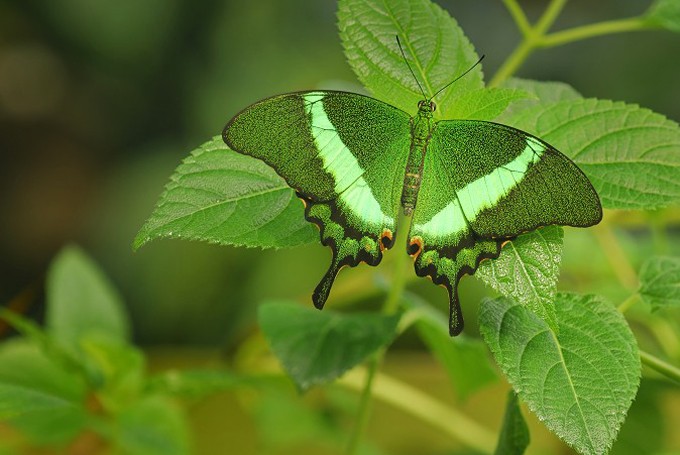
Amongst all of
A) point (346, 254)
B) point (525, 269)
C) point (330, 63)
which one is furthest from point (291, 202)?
point (330, 63)

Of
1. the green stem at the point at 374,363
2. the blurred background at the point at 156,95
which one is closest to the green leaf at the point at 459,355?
the green stem at the point at 374,363

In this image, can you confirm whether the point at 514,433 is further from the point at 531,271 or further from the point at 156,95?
the point at 156,95

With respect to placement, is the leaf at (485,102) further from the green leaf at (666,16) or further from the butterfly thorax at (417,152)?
the green leaf at (666,16)

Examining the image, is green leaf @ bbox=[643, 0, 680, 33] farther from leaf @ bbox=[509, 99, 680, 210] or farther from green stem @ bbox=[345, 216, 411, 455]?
green stem @ bbox=[345, 216, 411, 455]

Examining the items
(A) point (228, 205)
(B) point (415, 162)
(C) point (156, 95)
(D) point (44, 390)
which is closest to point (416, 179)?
(B) point (415, 162)

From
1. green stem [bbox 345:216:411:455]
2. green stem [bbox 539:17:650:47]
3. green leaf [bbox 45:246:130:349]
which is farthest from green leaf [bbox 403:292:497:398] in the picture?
green leaf [bbox 45:246:130:349]

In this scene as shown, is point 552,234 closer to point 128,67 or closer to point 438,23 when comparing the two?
point 438,23
